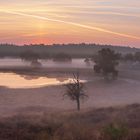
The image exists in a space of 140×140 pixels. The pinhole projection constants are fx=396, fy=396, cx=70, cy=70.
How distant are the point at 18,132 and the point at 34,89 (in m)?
58.5

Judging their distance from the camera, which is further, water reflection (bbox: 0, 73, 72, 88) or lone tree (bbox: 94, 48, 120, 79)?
lone tree (bbox: 94, 48, 120, 79)

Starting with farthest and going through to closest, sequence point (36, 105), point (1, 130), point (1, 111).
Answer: point (36, 105), point (1, 111), point (1, 130)

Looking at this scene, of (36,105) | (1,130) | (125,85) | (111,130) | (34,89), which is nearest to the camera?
(111,130)

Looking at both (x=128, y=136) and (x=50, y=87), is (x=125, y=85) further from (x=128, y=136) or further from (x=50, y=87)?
(x=128, y=136)

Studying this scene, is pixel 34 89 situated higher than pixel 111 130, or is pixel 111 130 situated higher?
pixel 111 130

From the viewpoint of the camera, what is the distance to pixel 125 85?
8144cm

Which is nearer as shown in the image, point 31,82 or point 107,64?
point 31,82

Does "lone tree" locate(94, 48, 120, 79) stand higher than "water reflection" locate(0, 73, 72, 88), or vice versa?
"lone tree" locate(94, 48, 120, 79)

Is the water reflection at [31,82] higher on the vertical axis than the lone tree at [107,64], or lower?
lower

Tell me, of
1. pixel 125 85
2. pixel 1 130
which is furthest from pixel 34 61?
pixel 1 130

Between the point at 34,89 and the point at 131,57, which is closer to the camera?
the point at 34,89

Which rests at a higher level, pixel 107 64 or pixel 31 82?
pixel 107 64

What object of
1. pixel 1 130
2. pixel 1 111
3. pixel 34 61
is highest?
pixel 1 130

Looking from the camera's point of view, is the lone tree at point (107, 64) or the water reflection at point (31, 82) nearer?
the water reflection at point (31, 82)
